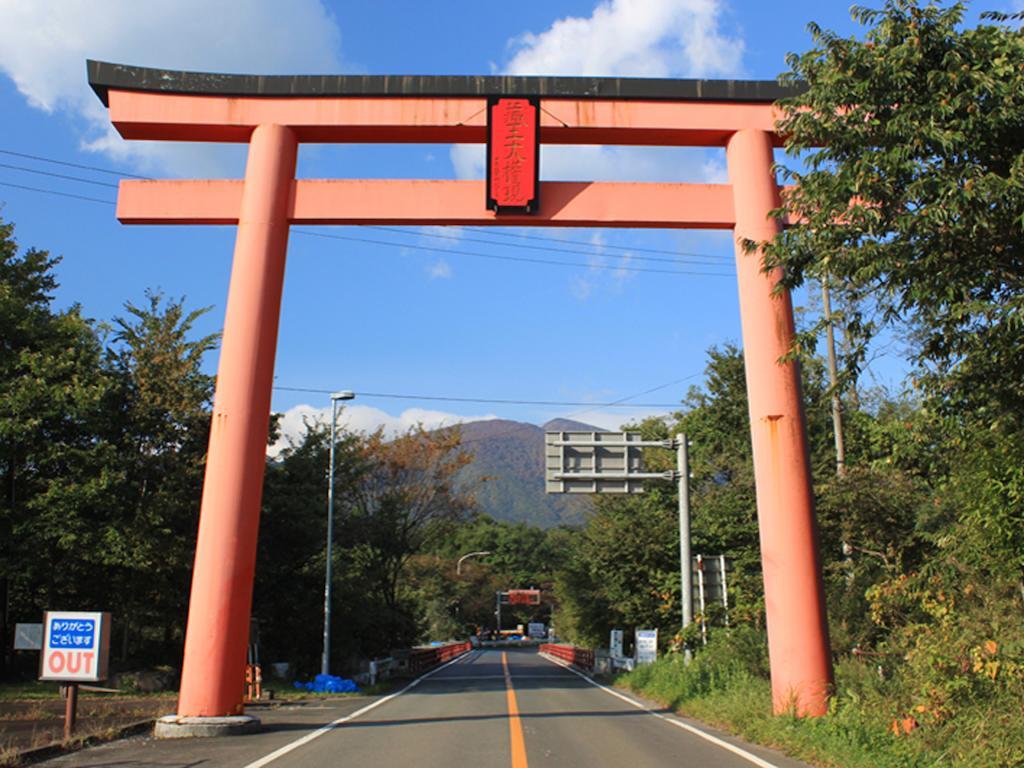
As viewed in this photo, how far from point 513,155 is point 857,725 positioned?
9.74 m

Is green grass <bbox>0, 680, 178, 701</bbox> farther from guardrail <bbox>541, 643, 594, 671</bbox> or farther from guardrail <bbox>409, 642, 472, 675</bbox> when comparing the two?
guardrail <bbox>541, 643, 594, 671</bbox>

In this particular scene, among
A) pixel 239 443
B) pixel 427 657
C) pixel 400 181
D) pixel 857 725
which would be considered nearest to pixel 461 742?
pixel 857 725

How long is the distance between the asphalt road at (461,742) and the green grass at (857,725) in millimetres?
426

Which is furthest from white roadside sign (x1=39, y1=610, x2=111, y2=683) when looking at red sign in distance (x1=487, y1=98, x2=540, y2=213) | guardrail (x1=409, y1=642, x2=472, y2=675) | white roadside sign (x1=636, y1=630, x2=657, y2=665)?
guardrail (x1=409, y1=642, x2=472, y2=675)

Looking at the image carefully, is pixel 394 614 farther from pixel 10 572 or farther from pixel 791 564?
pixel 791 564

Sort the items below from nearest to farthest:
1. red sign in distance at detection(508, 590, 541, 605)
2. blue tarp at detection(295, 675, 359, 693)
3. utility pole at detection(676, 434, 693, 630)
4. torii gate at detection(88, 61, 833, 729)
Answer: torii gate at detection(88, 61, 833, 729) → utility pole at detection(676, 434, 693, 630) → blue tarp at detection(295, 675, 359, 693) → red sign in distance at detection(508, 590, 541, 605)

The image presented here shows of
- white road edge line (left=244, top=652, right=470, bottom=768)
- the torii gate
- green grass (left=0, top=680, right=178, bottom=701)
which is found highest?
the torii gate

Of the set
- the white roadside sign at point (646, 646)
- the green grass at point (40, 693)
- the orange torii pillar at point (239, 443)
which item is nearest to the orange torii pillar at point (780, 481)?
the orange torii pillar at point (239, 443)

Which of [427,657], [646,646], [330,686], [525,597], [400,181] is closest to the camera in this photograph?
[400,181]

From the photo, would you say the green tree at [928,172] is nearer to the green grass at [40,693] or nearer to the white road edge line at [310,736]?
the white road edge line at [310,736]

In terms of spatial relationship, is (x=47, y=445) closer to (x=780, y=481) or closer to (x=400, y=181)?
(x=400, y=181)

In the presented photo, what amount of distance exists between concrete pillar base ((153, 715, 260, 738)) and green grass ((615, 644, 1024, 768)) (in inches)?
284

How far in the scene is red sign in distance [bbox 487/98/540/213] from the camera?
14.0 metres

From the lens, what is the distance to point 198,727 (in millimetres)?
11828
